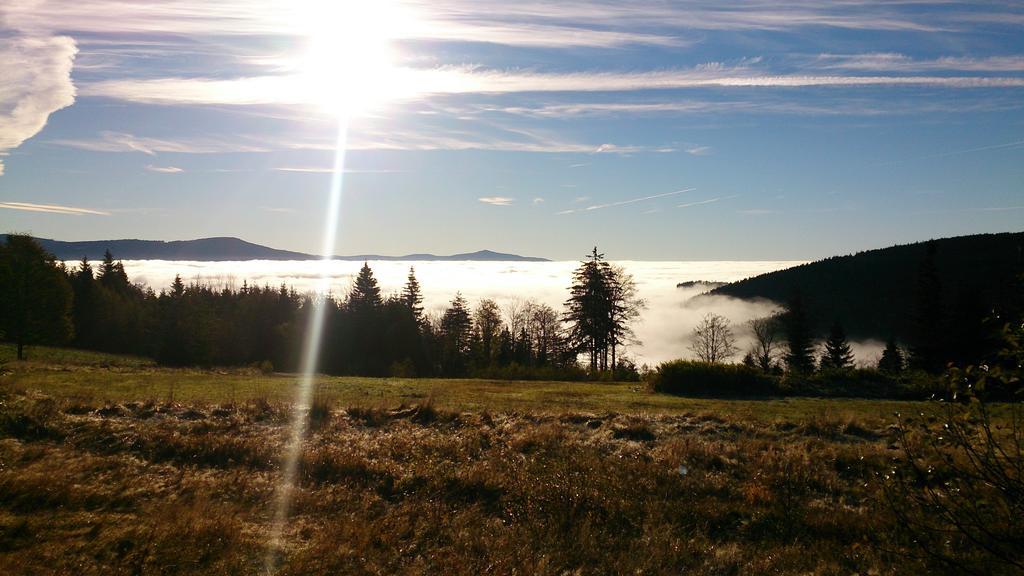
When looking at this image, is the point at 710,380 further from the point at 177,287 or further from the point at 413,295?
the point at 177,287

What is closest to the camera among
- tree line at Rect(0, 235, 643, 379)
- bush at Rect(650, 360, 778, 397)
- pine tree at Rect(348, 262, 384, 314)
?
bush at Rect(650, 360, 778, 397)

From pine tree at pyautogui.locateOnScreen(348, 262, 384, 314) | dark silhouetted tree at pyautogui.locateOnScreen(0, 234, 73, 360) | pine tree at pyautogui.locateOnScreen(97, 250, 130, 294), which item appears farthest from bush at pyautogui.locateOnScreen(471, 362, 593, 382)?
pine tree at pyautogui.locateOnScreen(97, 250, 130, 294)

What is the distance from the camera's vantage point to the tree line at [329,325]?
4912cm

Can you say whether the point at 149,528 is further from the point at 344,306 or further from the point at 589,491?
the point at 344,306

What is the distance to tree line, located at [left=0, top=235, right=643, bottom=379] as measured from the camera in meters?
49.1

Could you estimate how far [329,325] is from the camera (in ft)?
233

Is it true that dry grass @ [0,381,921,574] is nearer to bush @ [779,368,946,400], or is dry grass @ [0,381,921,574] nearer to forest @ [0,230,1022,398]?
bush @ [779,368,946,400]

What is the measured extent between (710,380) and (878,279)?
433ft

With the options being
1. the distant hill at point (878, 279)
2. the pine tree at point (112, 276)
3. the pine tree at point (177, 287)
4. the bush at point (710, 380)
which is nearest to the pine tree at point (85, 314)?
the pine tree at point (112, 276)

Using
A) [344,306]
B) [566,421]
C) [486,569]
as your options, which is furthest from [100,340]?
[486,569]

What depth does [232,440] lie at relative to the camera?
14.2 m

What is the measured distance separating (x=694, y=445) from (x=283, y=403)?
11294 mm

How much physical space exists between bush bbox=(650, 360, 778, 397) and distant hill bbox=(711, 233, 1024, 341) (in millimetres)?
95037

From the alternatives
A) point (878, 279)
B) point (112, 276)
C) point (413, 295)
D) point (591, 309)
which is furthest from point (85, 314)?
point (878, 279)
